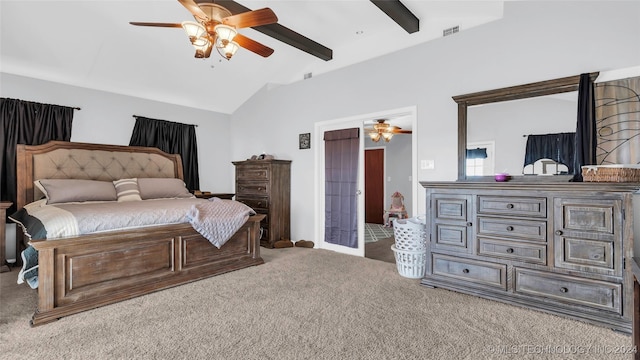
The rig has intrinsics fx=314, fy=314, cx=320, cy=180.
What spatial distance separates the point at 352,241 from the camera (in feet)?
14.5

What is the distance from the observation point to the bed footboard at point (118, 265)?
2.32 meters

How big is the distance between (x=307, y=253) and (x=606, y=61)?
3723mm

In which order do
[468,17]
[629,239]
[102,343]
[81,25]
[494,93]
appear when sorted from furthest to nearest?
1. [81,25]
2. [468,17]
3. [494,93]
4. [629,239]
5. [102,343]

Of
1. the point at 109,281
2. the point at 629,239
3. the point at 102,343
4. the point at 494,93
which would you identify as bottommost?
the point at 102,343

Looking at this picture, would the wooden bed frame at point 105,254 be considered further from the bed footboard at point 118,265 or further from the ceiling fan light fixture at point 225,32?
the ceiling fan light fixture at point 225,32

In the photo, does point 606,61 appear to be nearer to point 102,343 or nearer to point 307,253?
point 307,253

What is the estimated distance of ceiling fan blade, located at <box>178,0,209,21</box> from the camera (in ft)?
7.34

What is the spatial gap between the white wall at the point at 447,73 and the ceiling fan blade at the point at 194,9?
233cm

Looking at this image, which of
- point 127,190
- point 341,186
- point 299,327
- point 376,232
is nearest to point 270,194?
point 341,186

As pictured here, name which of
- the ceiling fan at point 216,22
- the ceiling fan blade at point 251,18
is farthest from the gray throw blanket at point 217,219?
the ceiling fan blade at point 251,18

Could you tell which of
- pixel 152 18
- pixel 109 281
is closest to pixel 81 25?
pixel 152 18

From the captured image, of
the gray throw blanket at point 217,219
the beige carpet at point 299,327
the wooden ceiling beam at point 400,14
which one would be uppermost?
the wooden ceiling beam at point 400,14

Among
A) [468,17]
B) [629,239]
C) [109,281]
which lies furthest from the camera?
[468,17]

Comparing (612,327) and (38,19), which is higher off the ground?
(38,19)
